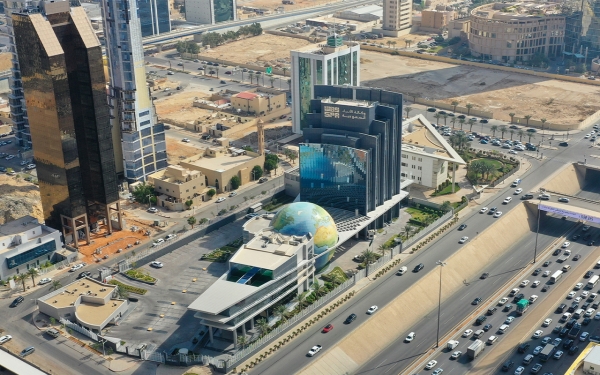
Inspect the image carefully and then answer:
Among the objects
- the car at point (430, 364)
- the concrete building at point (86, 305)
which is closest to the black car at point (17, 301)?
the concrete building at point (86, 305)

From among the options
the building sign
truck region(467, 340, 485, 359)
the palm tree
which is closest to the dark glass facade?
the palm tree

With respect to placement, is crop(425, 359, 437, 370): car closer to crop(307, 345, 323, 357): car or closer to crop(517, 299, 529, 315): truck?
crop(307, 345, 323, 357): car

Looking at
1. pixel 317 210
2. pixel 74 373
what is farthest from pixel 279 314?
pixel 74 373

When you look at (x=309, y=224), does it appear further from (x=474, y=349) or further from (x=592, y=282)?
(x=592, y=282)

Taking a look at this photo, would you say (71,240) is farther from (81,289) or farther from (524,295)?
(524,295)

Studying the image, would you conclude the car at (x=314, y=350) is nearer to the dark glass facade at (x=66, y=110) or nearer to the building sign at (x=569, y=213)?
the dark glass facade at (x=66, y=110)
